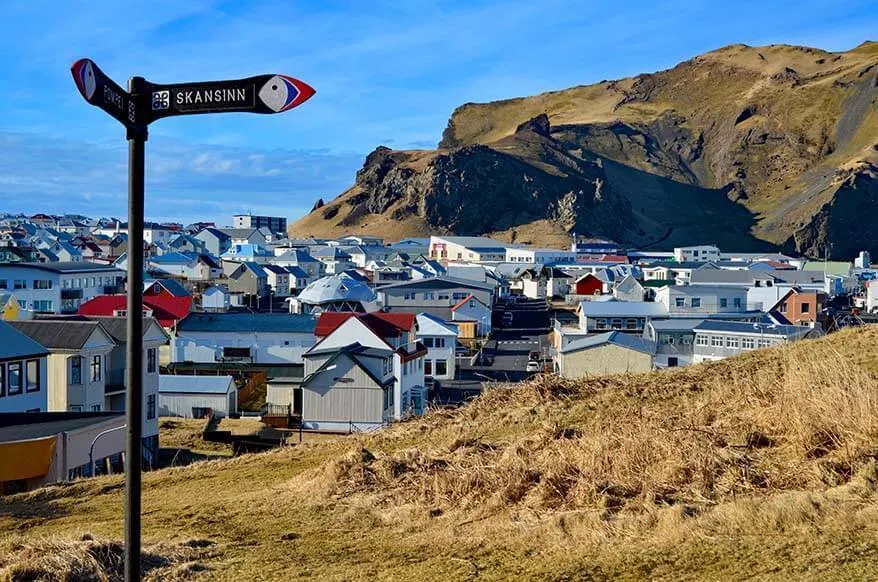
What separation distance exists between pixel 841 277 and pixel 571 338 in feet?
129

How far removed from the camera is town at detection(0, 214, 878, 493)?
1744cm

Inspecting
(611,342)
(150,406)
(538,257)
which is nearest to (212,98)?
(150,406)

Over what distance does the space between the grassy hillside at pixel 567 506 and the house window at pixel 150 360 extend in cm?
1157

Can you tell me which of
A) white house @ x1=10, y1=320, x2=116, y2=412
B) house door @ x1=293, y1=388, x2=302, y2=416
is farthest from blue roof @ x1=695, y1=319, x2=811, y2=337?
white house @ x1=10, y1=320, x2=116, y2=412

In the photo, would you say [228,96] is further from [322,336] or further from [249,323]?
[249,323]

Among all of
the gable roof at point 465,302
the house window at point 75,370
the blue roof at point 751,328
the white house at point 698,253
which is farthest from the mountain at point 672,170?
the house window at point 75,370

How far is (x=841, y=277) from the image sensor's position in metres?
64.0

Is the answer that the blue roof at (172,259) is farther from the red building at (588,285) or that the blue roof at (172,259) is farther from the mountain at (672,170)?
the mountain at (672,170)

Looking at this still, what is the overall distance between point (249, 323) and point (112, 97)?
98.8 feet

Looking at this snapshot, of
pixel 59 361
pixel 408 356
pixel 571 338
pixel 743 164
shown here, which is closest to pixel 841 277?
pixel 571 338

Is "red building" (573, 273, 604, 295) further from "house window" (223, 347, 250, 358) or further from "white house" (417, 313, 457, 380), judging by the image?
"house window" (223, 347, 250, 358)

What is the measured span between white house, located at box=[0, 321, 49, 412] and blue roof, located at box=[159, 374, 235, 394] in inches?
280

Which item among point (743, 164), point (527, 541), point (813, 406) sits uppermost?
point (743, 164)

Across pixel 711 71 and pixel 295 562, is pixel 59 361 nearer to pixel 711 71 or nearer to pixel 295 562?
pixel 295 562
